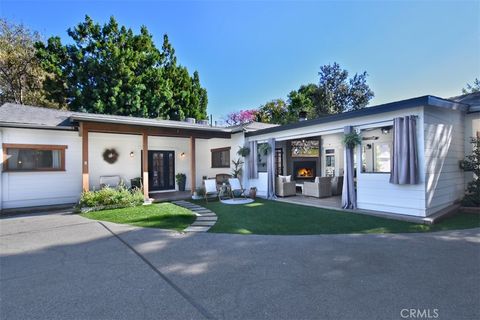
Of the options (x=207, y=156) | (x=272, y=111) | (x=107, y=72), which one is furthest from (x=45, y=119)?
(x=272, y=111)

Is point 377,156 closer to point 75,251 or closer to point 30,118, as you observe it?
point 75,251

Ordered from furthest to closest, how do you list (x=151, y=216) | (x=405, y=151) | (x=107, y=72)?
(x=107, y=72)
(x=151, y=216)
(x=405, y=151)

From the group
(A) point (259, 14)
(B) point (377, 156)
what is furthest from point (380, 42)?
(B) point (377, 156)

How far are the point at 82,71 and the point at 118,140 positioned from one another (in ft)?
29.0

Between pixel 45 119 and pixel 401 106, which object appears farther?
pixel 45 119

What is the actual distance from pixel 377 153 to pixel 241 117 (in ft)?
62.6

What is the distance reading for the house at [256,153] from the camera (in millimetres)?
6535

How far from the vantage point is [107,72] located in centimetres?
1700

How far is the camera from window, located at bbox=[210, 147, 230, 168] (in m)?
12.9

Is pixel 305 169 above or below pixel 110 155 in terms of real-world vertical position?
below

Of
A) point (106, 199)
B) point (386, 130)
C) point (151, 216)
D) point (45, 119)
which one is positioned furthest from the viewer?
point (45, 119)

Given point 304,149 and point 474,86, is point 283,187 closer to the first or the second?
point 304,149

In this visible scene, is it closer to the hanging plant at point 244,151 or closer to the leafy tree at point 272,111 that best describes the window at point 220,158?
the hanging plant at point 244,151

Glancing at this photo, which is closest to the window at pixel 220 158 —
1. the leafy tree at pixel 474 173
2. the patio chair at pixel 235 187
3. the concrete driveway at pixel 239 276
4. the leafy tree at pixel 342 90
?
the patio chair at pixel 235 187
